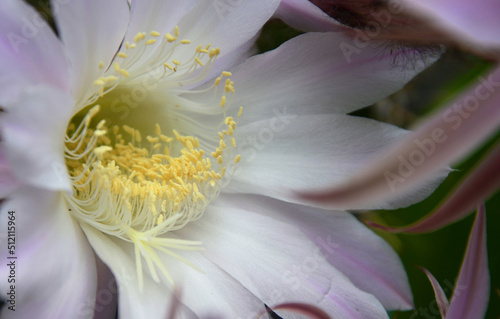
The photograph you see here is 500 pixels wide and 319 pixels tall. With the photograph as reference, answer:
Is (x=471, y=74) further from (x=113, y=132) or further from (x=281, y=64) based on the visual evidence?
(x=113, y=132)

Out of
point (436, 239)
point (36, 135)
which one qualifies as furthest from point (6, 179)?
point (436, 239)

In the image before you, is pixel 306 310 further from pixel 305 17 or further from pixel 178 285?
pixel 305 17

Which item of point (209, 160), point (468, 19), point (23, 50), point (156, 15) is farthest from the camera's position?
point (209, 160)

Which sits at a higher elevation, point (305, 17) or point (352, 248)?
point (305, 17)

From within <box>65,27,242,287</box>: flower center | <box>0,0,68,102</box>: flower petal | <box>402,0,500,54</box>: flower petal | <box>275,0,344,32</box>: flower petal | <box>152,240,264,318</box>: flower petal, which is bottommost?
<box>152,240,264,318</box>: flower petal

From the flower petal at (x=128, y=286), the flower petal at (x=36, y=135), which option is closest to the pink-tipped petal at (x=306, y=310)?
the flower petal at (x=128, y=286)

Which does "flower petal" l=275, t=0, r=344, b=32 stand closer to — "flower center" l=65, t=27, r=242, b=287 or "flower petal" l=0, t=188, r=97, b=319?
"flower center" l=65, t=27, r=242, b=287

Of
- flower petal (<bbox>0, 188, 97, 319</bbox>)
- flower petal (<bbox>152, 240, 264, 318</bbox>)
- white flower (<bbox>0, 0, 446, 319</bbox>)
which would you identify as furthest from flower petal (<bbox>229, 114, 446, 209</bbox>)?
flower petal (<bbox>0, 188, 97, 319</bbox>)

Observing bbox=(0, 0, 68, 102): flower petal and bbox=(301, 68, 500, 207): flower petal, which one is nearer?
bbox=(301, 68, 500, 207): flower petal
